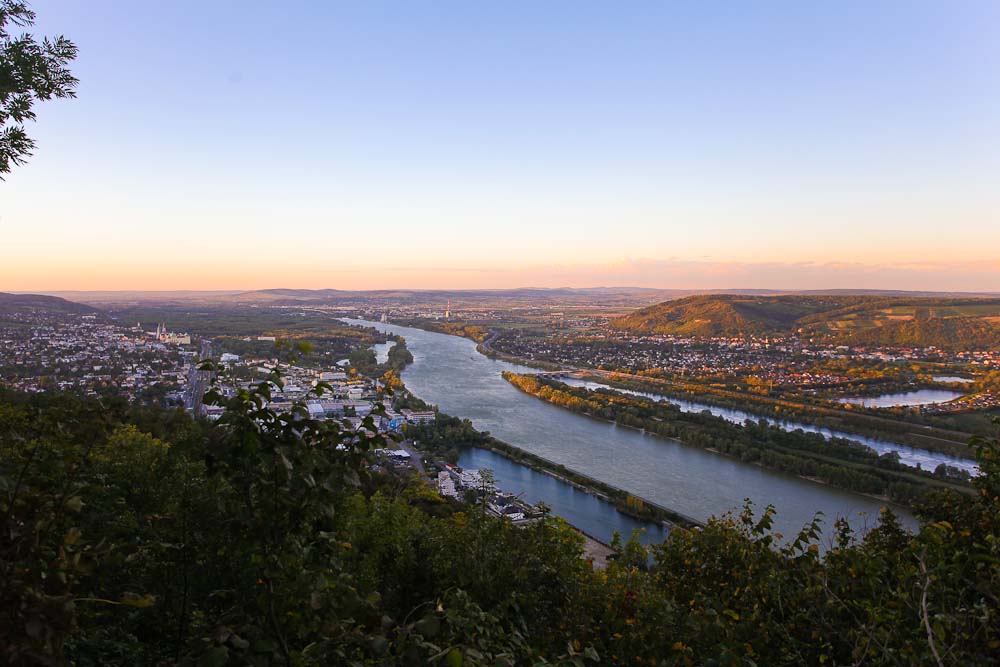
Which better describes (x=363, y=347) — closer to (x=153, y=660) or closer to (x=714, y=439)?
(x=714, y=439)

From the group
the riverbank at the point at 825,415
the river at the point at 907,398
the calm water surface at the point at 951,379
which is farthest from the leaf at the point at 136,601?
the calm water surface at the point at 951,379

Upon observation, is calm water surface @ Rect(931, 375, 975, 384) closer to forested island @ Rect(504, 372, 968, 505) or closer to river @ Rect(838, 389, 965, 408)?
river @ Rect(838, 389, 965, 408)

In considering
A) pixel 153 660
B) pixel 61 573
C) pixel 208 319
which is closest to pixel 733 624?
pixel 153 660

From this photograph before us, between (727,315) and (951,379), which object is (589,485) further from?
(727,315)

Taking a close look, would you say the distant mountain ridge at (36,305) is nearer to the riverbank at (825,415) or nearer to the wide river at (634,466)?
the wide river at (634,466)

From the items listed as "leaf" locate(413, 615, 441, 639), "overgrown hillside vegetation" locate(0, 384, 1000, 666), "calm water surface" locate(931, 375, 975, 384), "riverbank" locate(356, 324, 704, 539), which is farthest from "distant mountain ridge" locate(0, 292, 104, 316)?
"calm water surface" locate(931, 375, 975, 384)
